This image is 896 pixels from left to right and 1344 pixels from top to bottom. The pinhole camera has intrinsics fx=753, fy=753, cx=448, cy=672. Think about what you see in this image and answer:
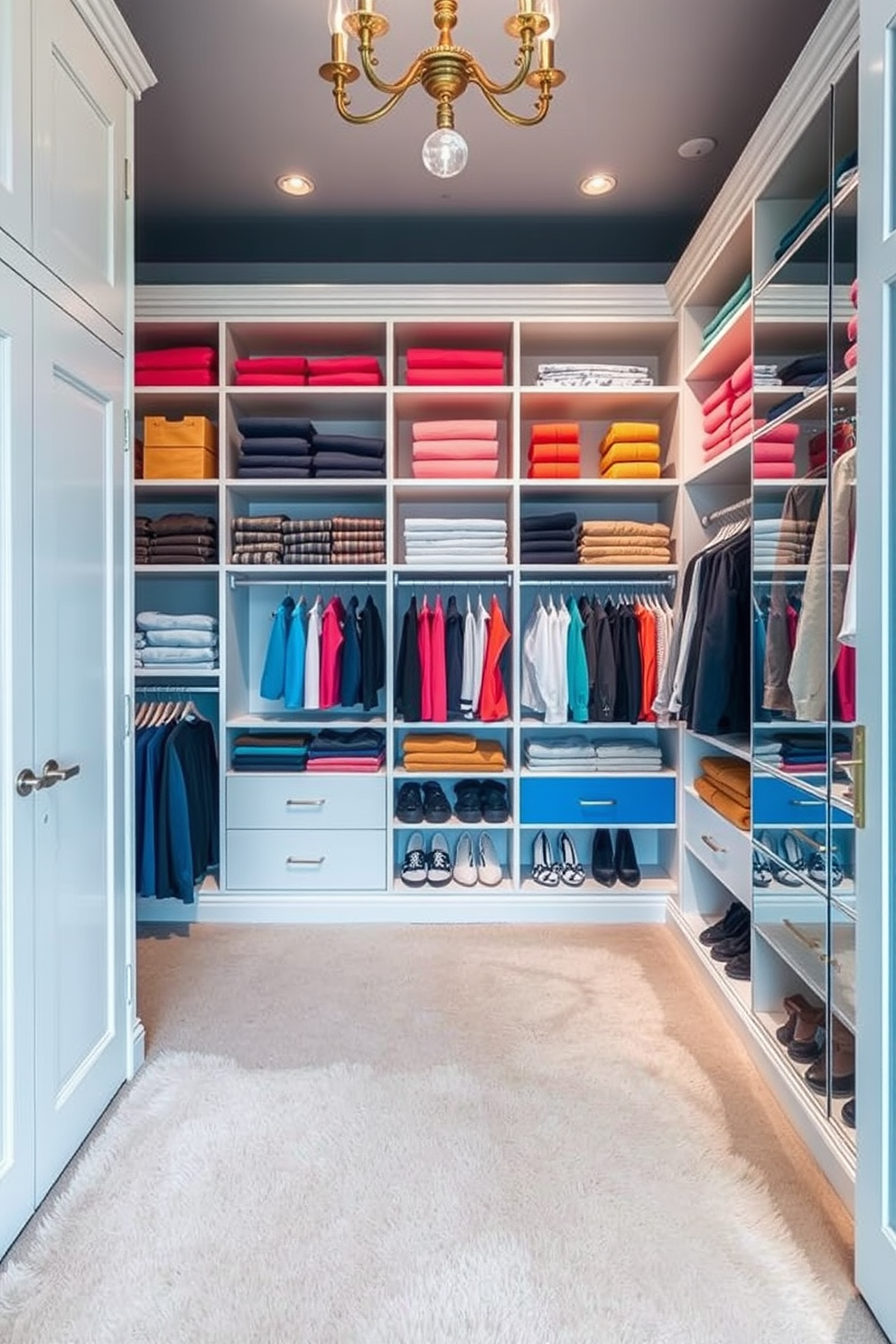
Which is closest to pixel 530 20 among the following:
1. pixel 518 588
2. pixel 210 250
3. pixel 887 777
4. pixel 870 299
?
pixel 870 299

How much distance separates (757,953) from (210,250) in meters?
3.59

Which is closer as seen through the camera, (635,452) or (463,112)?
(463,112)

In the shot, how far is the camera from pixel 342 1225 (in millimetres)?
1561

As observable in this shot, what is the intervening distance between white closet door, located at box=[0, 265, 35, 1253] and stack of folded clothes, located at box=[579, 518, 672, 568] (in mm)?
2249

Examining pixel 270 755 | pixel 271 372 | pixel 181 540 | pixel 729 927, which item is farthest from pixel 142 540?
pixel 729 927

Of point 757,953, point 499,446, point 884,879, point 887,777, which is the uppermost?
point 499,446

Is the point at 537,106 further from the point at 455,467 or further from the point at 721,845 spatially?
the point at 721,845

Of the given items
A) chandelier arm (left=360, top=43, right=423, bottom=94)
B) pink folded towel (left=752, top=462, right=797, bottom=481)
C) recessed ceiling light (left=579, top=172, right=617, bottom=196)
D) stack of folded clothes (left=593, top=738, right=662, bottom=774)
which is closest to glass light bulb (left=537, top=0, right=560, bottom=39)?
chandelier arm (left=360, top=43, right=423, bottom=94)

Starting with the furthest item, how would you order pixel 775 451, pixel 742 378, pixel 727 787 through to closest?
pixel 727 787 → pixel 742 378 → pixel 775 451

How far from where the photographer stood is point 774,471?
83.1 inches

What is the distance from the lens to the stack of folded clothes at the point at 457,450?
10.6 ft

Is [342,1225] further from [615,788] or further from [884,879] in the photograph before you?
[615,788]

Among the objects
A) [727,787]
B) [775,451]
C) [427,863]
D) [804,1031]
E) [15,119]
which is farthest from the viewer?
[427,863]

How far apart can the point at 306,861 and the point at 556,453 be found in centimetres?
204
